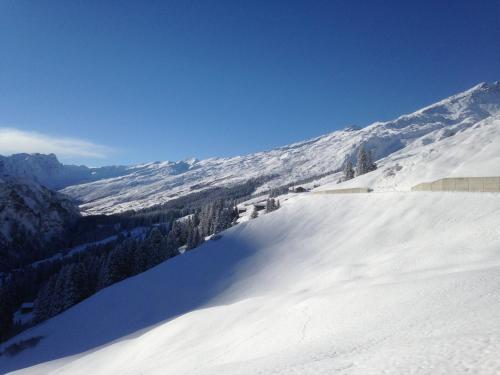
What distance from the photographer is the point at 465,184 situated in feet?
122

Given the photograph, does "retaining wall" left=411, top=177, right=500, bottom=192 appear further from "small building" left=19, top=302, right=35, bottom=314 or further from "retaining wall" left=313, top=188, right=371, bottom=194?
"small building" left=19, top=302, right=35, bottom=314

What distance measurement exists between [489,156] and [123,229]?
16663 cm

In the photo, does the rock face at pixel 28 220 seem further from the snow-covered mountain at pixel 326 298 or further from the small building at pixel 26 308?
the snow-covered mountain at pixel 326 298

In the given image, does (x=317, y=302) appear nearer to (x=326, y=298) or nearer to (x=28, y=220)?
(x=326, y=298)

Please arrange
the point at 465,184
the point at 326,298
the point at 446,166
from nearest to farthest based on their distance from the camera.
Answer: the point at 326,298 → the point at 465,184 → the point at 446,166

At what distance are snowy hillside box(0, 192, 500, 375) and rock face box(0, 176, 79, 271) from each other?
131 metres

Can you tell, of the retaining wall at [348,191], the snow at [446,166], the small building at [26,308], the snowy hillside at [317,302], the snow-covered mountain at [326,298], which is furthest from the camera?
the small building at [26,308]

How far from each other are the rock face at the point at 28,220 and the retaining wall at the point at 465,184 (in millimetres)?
161026

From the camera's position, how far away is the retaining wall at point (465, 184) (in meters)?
34.0

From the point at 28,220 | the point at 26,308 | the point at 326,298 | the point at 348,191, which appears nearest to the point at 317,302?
the point at 326,298

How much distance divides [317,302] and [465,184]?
2736 centimetres

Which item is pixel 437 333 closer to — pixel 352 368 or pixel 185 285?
pixel 352 368

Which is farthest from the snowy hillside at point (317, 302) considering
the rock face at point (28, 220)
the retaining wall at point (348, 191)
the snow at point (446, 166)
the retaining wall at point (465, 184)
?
the rock face at point (28, 220)

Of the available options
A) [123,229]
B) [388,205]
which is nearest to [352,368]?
[388,205]
